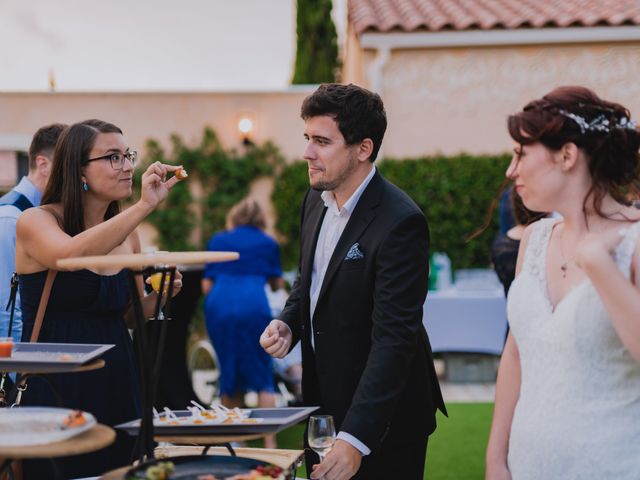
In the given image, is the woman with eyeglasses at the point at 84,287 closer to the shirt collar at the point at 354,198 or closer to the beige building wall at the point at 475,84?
the shirt collar at the point at 354,198

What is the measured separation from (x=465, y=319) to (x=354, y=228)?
527cm

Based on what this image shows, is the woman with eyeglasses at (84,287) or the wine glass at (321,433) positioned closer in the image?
the wine glass at (321,433)

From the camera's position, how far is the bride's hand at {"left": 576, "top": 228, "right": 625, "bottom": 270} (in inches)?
74.9

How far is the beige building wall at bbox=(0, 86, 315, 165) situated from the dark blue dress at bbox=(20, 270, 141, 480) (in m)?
8.23

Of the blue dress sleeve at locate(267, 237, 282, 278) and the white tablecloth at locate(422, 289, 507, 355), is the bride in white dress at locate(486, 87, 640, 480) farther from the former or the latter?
the white tablecloth at locate(422, 289, 507, 355)

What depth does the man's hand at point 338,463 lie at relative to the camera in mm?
2418

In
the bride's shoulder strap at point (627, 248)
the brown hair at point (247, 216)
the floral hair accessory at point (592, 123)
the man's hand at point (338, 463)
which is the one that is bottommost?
the man's hand at point (338, 463)

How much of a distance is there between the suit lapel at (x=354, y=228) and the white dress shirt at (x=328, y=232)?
0.03 meters

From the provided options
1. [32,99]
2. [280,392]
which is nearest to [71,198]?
[280,392]

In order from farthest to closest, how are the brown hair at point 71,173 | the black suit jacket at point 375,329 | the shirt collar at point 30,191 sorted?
the shirt collar at point 30,191 → the brown hair at point 71,173 → the black suit jacket at point 375,329

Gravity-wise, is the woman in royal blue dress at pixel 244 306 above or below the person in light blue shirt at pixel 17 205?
below

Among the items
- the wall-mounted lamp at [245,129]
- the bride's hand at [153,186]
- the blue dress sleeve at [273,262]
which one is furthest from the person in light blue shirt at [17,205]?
the wall-mounted lamp at [245,129]

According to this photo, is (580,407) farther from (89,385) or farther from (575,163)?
(89,385)

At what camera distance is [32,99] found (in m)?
11.1
